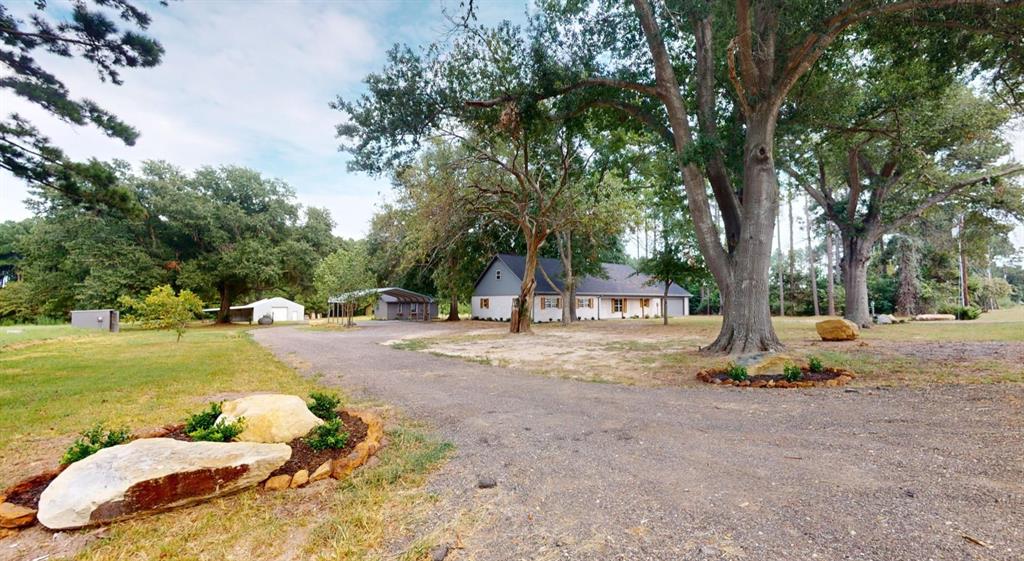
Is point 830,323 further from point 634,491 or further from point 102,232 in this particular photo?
point 102,232

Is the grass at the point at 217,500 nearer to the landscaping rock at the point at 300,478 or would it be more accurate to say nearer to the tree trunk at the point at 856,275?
the landscaping rock at the point at 300,478

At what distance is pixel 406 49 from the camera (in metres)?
8.98

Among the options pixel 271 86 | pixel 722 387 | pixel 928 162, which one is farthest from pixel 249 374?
pixel 928 162

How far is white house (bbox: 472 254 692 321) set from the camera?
31188mm

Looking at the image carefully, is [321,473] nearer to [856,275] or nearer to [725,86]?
[725,86]

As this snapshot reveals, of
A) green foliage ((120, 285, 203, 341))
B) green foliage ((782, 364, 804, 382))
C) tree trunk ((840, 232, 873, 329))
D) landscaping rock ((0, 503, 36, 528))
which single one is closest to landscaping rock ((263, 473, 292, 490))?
landscaping rock ((0, 503, 36, 528))

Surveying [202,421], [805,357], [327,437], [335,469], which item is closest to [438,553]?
[335,469]

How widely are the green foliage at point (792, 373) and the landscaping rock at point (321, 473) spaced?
6636 millimetres

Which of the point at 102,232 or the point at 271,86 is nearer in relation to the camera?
the point at 271,86

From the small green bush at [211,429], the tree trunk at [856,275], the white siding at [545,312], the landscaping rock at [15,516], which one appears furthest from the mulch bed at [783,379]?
the white siding at [545,312]

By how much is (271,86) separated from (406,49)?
3.96 metres

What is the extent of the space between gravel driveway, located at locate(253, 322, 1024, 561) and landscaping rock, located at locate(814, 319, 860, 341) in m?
7.99

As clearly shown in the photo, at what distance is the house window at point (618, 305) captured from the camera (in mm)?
35219

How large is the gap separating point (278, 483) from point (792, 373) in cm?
708
